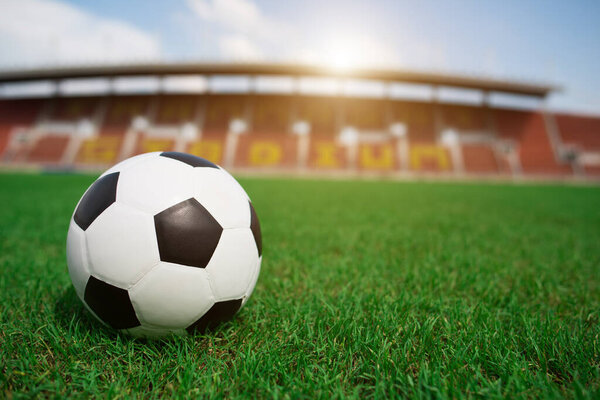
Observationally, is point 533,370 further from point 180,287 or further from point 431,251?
point 431,251

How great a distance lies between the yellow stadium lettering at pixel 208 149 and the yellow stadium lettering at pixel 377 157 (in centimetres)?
1202

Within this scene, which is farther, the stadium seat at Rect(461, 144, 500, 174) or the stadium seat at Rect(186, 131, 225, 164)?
the stadium seat at Rect(186, 131, 225, 164)

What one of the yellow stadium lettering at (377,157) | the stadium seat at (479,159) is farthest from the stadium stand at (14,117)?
the stadium seat at (479,159)

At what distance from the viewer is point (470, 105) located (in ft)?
95.0

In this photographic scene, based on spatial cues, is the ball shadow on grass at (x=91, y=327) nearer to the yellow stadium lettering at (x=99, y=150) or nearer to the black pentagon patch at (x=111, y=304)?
the black pentagon patch at (x=111, y=304)

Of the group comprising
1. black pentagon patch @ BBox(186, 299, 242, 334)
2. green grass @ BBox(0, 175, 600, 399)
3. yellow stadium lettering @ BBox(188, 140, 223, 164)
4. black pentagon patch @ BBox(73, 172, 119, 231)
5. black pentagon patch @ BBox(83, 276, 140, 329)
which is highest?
yellow stadium lettering @ BBox(188, 140, 223, 164)

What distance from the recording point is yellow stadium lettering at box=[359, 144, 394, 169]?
2569 cm

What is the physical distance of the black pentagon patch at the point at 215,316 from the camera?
131 centimetres

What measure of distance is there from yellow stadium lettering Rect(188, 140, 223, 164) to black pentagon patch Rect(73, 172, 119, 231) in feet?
82.8

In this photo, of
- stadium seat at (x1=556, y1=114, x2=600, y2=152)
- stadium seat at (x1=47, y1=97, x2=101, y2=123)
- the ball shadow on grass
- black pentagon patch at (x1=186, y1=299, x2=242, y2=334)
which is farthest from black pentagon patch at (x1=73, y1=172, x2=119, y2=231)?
stadium seat at (x1=556, y1=114, x2=600, y2=152)

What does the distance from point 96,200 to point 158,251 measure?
411 millimetres

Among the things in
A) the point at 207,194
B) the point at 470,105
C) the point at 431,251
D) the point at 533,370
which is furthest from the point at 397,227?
the point at 470,105

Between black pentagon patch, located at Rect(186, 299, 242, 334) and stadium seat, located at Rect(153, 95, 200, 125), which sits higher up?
stadium seat, located at Rect(153, 95, 200, 125)

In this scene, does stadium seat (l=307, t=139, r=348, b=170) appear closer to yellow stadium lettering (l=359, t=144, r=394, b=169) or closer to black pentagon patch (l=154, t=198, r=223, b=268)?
yellow stadium lettering (l=359, t=144, r=394, b=169)
